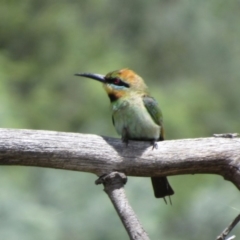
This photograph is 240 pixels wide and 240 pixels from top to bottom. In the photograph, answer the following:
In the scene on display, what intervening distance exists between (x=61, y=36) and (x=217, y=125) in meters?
2.95

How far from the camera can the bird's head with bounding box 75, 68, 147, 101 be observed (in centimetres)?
361

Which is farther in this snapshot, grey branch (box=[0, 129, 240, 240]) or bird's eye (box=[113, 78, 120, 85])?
bird's eye (box=[113, 78, 120, 85])

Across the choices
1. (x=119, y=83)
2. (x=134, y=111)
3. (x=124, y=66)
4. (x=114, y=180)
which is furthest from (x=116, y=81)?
(x=124, y=66)

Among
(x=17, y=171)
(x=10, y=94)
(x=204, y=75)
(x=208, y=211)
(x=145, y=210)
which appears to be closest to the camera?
(x=145, y=210)

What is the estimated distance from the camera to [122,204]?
9.46 ft

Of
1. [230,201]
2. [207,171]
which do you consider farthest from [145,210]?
[207,171]

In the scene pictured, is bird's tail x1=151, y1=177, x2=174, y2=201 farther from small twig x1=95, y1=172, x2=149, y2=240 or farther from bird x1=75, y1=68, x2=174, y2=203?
small twig x1=95, y1=172, x2=149, y2=240

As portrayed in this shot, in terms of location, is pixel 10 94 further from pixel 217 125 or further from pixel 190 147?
pixel 190 147

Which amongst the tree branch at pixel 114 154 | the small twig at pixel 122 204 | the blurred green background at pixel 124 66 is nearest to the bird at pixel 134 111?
the tree branch at pixel 114 154

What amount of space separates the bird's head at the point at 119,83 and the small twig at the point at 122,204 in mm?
→ 684

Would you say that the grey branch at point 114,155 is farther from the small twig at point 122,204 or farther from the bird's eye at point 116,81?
the bird's eye at point 116,81

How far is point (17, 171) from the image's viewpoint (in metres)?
7.02

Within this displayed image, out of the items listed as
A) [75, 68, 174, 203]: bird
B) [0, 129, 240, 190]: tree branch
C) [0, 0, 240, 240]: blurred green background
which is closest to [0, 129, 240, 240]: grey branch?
[0, 129, 240, 190]: tree branch

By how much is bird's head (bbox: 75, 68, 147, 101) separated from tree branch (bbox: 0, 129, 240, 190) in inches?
20.8
